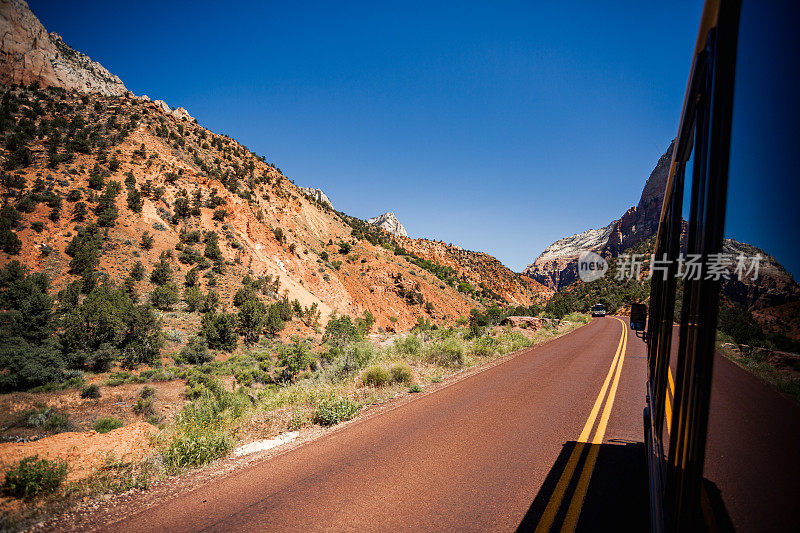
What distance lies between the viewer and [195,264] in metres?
26.9

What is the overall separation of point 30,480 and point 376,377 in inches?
265

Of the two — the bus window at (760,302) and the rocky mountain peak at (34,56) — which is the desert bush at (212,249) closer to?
the bus window at (760,302)

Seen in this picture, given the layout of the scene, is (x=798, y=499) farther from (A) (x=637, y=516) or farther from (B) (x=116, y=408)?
(B) (x=116, y=408)

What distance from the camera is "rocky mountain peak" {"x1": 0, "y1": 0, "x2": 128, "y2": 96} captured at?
5203 centimetres

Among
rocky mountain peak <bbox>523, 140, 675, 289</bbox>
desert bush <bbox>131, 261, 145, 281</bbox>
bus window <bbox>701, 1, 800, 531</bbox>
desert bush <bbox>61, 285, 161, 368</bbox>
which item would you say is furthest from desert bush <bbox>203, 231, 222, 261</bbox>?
rocky mountain peak <bbox>523, 140, 675, 289</bbox>

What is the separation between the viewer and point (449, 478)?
4328 mm

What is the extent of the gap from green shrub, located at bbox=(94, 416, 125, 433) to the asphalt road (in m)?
8.16

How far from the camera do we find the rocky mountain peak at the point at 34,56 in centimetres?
5203

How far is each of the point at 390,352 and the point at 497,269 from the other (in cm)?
7795

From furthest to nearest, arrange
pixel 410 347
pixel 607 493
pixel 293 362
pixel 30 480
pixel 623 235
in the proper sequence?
pixel 623 235, pixel 293 362, pixel 410 347, pixel 30 480, pixel 607 493

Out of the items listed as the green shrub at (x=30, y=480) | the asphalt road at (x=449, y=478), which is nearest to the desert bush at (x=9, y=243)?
the green shrub at (x=30, y=480)

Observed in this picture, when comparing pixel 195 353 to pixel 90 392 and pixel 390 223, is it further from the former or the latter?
pixel 390 223

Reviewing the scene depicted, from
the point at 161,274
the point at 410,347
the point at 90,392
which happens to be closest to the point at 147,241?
the point at 161,274

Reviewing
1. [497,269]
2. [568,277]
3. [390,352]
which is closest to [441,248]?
[497,269]
